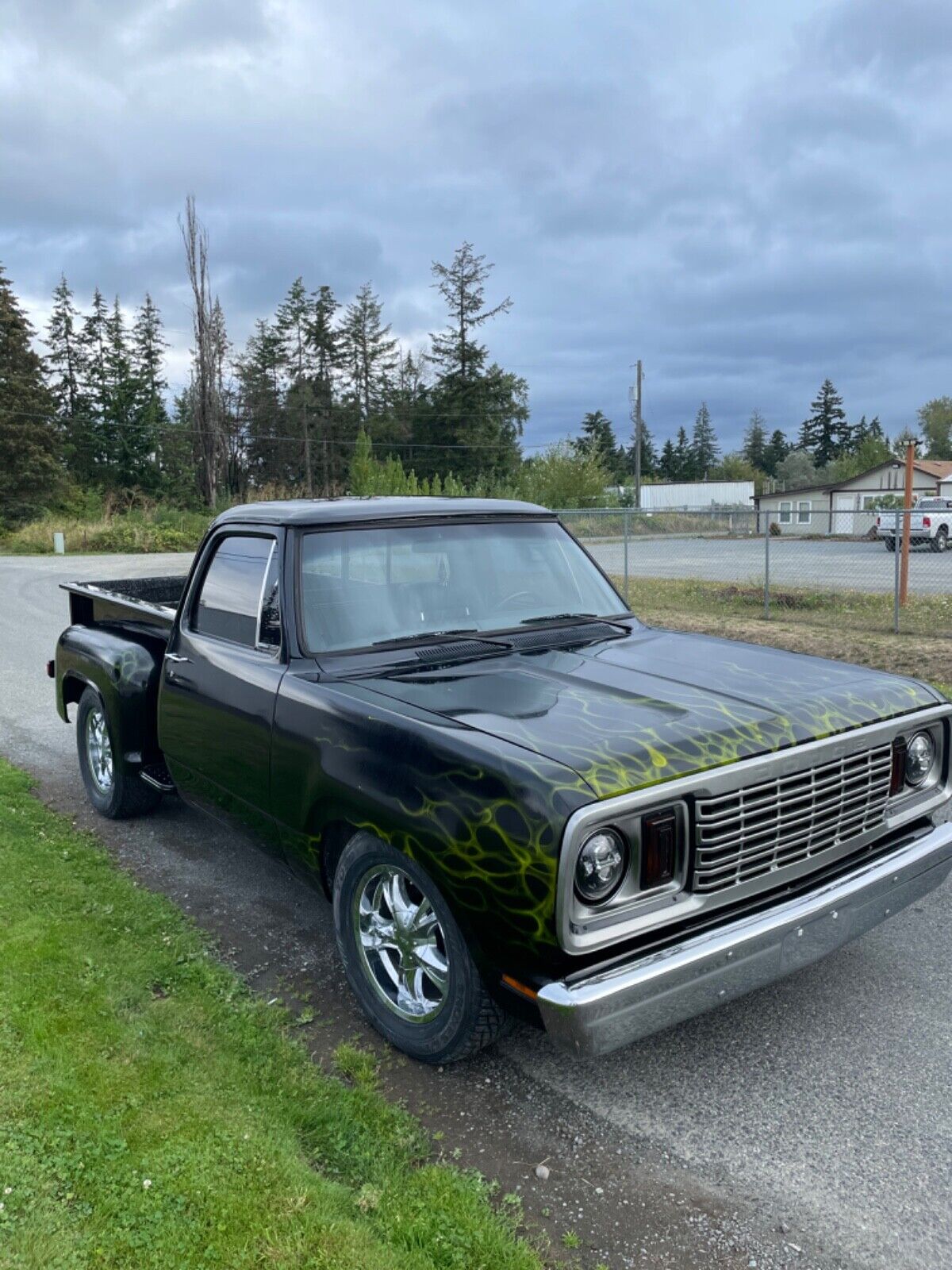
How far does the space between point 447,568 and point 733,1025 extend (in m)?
2.12

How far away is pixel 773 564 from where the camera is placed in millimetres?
21188

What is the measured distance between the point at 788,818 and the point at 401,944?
131cm

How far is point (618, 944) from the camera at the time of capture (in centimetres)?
276

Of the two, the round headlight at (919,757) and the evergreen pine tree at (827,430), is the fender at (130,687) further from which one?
the evergreen pine tree at (827,430)

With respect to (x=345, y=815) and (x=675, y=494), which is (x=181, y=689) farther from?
(x=675, y=494)

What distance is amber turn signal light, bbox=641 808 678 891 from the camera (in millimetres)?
2775

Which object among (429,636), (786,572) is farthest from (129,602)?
(786,572)

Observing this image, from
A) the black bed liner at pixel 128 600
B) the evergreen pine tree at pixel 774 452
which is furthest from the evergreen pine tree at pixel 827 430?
the black bed liner at pixel 128 600

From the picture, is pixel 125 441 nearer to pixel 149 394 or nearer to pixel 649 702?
pixel 149 394

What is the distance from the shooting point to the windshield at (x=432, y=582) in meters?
3.95

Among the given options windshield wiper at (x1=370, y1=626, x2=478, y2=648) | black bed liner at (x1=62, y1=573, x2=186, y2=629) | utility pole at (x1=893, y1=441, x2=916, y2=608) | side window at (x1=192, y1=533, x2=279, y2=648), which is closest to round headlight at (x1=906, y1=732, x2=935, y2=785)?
windshield wiper at (x1=370, y1=626, x2=478, y2=648)

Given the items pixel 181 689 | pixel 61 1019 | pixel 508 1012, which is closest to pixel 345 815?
pixel 508 1012

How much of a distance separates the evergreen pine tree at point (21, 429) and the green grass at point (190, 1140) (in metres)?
50.2

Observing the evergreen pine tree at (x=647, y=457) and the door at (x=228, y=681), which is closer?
the door at (x=228, y=681)
